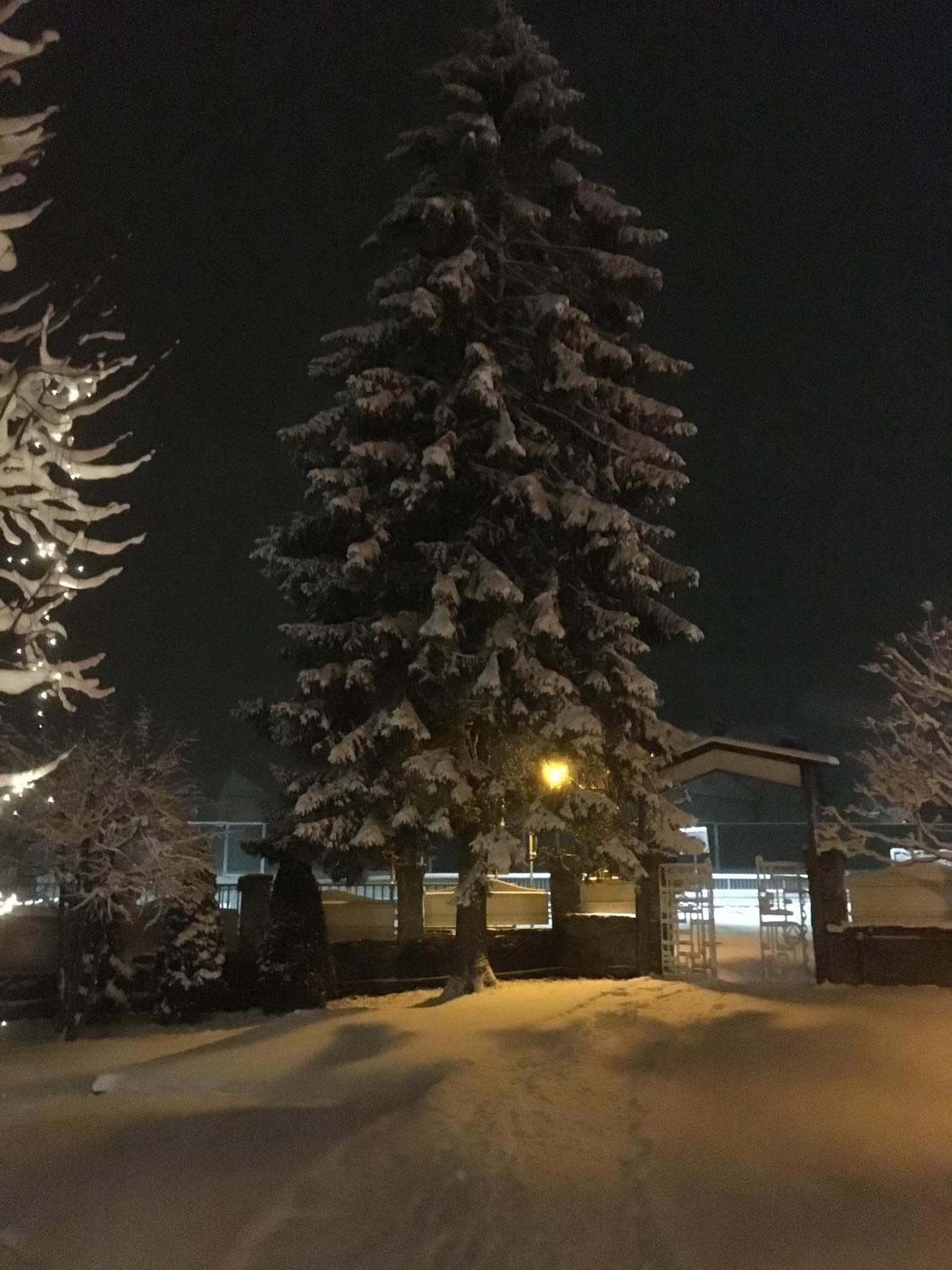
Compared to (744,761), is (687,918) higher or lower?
lower

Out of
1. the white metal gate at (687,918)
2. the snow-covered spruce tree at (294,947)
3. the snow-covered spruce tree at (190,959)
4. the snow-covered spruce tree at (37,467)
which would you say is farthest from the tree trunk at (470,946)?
the snow-covered spruce tree at (37,467)

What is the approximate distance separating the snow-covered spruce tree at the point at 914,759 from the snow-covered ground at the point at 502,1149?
8.84 ft

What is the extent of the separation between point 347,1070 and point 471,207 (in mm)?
10862

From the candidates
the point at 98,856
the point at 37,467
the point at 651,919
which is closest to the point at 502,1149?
the point at 37,467

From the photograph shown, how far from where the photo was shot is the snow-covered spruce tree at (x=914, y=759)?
13.8 meters

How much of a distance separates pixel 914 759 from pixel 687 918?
13.7ft

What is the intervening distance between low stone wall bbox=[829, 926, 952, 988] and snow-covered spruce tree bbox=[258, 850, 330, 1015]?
6851 mm

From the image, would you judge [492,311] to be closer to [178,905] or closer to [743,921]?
[178,905]

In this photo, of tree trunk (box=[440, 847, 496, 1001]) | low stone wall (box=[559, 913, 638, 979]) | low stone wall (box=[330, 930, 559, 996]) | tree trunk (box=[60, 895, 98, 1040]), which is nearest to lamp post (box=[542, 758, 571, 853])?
tree trunk (box=[440, 847, 496, 1001])

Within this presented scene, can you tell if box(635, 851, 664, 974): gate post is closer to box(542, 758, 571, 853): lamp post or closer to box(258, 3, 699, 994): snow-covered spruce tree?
box(258, 3, 699, 994): snow-covered spruce tree

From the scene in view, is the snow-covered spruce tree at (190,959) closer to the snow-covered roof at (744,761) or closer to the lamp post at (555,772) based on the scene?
the lamp post at (555,772)

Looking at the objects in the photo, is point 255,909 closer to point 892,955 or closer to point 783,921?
point 783,921

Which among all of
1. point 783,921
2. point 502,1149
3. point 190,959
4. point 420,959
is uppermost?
point 783,921

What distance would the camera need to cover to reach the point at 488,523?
15.2 meters
